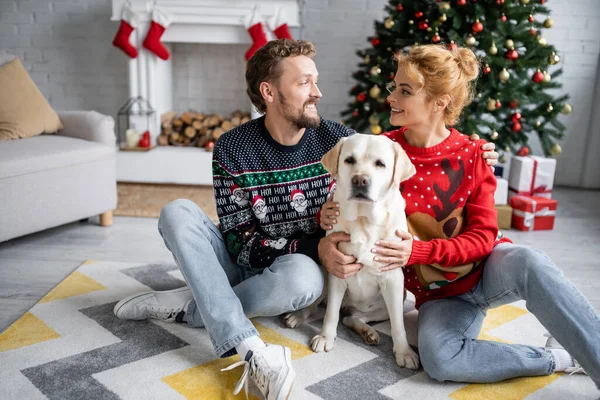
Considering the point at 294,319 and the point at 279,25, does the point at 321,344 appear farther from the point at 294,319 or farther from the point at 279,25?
the point at 279,25

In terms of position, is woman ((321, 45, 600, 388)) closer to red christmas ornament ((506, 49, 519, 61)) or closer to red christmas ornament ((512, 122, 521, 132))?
red christmas ornament ((506, 49, 519, 61))

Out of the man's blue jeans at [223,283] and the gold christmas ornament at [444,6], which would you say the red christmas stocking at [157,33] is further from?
the man's blue jeans at [223,283]

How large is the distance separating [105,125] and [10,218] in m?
0.76

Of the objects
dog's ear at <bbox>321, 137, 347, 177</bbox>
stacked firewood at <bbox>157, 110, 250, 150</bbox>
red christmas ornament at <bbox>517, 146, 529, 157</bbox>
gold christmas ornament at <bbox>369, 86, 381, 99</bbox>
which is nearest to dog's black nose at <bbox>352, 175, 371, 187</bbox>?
dog's ear at <bbox>321, 137, 347, 177</bbox>

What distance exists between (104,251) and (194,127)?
171 cm

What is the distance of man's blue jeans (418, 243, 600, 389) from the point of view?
56.2 inches

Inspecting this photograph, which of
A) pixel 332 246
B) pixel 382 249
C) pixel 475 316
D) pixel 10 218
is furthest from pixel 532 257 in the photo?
pixel 10 218

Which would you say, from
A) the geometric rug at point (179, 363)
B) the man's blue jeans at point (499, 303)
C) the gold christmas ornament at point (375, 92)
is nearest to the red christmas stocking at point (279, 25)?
the gold christmas ornament at point (375, 92)

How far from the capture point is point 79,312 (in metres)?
2.04

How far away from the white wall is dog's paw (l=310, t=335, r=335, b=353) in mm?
2857

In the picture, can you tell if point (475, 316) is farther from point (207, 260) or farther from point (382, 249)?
point (207, 260)

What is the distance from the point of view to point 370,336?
6.08 ft

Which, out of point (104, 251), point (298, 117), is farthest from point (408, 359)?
point (104, 251)

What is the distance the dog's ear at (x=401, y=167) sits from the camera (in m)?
1.60
